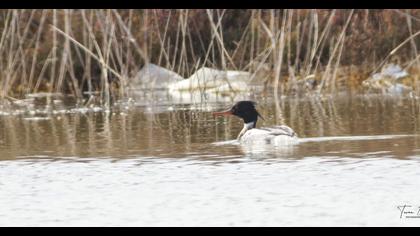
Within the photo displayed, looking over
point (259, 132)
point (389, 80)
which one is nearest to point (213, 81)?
point (389, 80)

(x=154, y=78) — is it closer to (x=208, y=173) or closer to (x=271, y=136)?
(x=271, y=136)

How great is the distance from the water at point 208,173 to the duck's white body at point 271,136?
17cm

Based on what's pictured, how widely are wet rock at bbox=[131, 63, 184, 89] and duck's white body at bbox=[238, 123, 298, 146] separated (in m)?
9.82

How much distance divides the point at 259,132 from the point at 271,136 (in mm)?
231

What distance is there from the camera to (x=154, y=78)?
79.3ft

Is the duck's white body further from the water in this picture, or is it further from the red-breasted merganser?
the water

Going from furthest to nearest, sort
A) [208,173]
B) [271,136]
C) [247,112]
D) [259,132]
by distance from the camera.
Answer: [247,112], [259,132], [271,136], [208,173]

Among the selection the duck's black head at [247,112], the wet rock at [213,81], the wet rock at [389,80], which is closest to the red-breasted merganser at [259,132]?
the duck's black head at [247,112]

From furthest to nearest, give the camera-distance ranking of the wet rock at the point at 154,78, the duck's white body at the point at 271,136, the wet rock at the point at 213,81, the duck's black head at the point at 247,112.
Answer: the wet rock at the point at 154,78 → the wet rock at the point at 213,81 → the duck's black head at the point at 247,112 → the duck's white body at the point at 271,136

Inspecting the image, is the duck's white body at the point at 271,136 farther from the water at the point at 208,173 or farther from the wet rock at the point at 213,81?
the wet rock at the point at 213,81

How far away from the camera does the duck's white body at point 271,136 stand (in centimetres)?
1312
